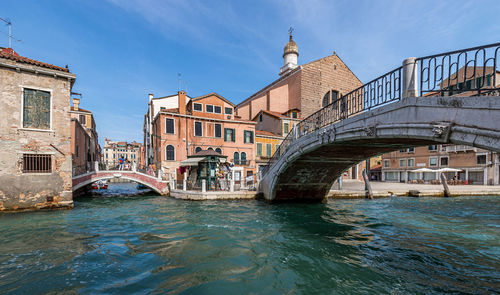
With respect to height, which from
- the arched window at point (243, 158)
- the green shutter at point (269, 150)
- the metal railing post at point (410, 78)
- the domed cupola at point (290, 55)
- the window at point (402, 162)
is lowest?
the window at point (402, 162)

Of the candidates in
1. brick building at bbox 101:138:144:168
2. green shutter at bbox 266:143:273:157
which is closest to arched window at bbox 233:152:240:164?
green shutter at bbox 266:143:273:157

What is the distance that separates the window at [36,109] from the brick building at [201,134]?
29.1 ft

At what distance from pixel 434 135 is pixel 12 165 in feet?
46.2

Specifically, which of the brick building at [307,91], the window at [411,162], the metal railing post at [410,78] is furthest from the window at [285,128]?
the metal railing post at [410,78]

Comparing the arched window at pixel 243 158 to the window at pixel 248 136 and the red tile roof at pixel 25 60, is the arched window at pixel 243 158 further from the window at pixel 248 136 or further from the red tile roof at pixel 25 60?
the red tile roof at pixel 25 60

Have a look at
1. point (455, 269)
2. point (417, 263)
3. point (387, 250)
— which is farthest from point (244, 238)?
point (455, 269)

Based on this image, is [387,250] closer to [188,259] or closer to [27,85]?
[188,259]

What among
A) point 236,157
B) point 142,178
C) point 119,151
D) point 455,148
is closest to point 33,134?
point 142,178

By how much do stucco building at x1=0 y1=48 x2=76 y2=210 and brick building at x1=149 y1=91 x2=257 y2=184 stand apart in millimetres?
8342

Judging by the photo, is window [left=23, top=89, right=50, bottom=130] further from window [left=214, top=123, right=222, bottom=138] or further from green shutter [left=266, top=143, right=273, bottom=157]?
green shutter [left=266, top=143, right=273, bottom=157]

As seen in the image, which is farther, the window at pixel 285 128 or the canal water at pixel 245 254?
the window at pixel 285 128

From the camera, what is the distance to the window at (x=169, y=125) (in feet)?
63.1

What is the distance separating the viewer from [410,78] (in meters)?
4.44

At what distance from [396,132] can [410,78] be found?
1087mm
